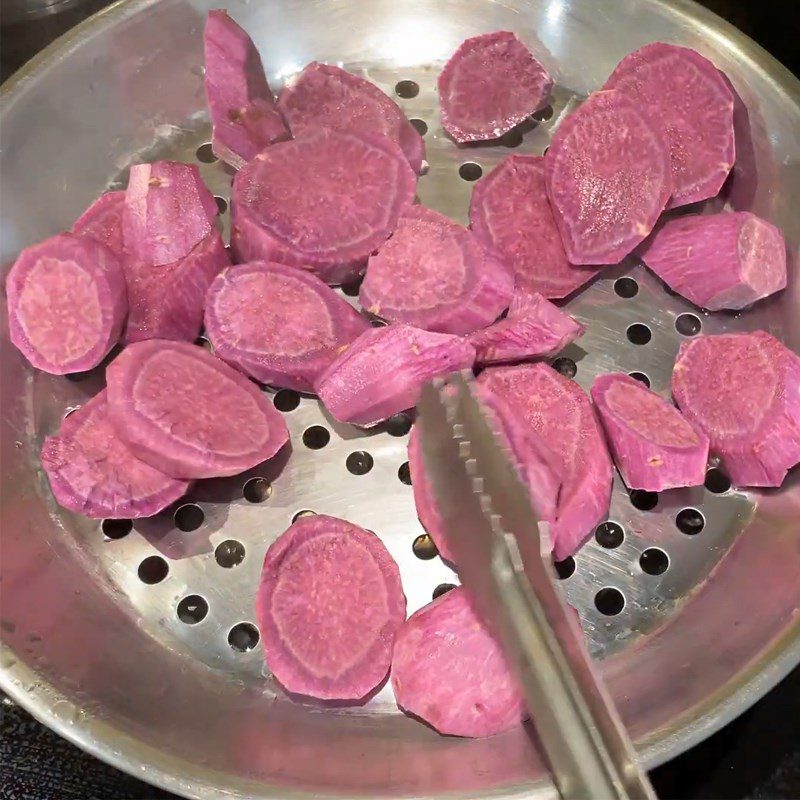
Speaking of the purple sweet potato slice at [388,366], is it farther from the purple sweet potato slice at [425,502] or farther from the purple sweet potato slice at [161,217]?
the purple sweet potato slice at [161,217]

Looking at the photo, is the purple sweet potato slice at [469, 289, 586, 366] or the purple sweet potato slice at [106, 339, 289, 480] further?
the purple sweet potato slice at [469, 289, 586, 366]

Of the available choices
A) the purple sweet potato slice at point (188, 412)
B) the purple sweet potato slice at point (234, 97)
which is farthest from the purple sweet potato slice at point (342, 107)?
the purple sweet potato slice at point (188, 412)

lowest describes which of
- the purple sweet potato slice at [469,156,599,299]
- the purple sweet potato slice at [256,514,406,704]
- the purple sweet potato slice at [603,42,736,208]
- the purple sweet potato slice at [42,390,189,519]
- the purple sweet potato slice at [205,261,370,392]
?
the purple sweet potato slice at [256,514,406,704]

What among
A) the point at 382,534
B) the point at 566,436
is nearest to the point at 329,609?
the point at 382,534

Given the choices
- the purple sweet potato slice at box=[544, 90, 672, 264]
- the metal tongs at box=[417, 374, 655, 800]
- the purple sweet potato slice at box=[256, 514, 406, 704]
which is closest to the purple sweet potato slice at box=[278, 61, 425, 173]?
the purple sweet potato slice at box=[544, 90, 672, 264]

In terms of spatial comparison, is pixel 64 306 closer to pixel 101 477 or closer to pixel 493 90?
pixel 101 477

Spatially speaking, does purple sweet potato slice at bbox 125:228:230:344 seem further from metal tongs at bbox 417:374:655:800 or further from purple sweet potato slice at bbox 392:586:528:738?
purple sweet potato slice at bbox 392:586:528:738
